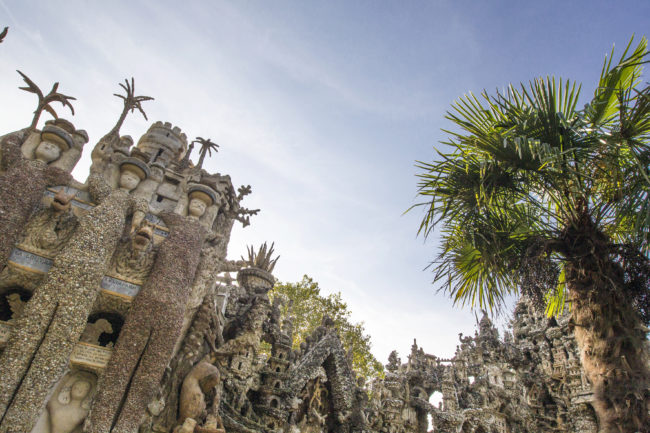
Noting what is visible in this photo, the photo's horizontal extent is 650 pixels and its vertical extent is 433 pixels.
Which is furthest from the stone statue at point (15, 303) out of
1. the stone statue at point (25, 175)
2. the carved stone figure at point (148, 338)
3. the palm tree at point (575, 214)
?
the palm tree at point (575, 214)

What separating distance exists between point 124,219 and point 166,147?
5.65 m

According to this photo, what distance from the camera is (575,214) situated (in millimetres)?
6082

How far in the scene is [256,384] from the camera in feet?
34.8

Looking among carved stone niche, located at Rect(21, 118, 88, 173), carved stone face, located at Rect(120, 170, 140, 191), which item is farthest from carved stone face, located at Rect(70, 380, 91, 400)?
carved stone niche, located at Rect(21, 118, 88, 173)

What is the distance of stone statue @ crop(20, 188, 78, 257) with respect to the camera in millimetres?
8633

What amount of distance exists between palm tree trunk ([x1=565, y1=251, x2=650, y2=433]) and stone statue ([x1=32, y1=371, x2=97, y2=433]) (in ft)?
30.6

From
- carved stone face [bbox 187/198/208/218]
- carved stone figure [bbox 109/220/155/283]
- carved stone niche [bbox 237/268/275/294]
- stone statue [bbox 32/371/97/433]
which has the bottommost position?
stone statue [bbox 32/371/97/433]

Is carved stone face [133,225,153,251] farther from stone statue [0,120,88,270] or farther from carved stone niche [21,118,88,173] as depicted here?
carved stone niche [21,118,88,173]

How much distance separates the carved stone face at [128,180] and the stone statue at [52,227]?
1503mm

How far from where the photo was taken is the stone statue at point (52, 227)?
28.3 ft

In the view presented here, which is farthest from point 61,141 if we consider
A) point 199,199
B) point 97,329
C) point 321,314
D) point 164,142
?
point 321,314

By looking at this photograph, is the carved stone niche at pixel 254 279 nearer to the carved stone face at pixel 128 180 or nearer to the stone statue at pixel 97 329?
the stone statue at pixel 97 329

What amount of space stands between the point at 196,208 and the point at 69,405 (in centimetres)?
549

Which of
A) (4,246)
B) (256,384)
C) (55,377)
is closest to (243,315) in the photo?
(256,384)
